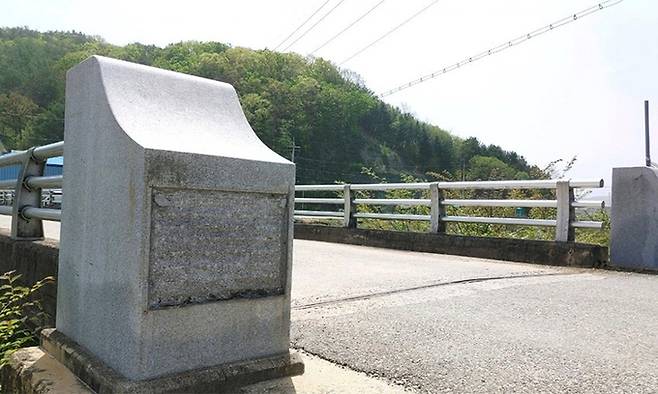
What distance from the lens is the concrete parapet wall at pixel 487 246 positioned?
6601 mm

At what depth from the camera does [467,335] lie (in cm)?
315

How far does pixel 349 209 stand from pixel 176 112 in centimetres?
843

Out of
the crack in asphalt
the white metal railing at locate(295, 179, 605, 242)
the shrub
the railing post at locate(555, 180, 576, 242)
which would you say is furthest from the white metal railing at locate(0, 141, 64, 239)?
the railing post at locate(555, 180, 576, 242)

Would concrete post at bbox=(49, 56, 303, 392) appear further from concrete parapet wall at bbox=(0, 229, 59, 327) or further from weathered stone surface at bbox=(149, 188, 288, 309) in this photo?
concrete parapet wall at bbox=(0, 229, 59, 327)

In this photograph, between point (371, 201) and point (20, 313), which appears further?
point (371, 201)

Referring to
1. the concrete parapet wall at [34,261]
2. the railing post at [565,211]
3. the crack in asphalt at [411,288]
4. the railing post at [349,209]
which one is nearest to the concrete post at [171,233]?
the concrete parapet wall at [34,261]

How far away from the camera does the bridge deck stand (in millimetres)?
2482

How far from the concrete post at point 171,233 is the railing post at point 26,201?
2596 mm

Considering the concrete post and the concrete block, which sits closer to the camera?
the concrete post

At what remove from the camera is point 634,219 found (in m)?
6.30

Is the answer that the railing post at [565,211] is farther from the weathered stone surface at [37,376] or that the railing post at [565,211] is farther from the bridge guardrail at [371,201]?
the weathered stone surface at [37,376]

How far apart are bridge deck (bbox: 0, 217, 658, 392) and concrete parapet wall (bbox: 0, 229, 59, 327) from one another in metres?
1.91

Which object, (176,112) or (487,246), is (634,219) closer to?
(487,246)

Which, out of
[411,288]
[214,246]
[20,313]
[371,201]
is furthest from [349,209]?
[214,246]
